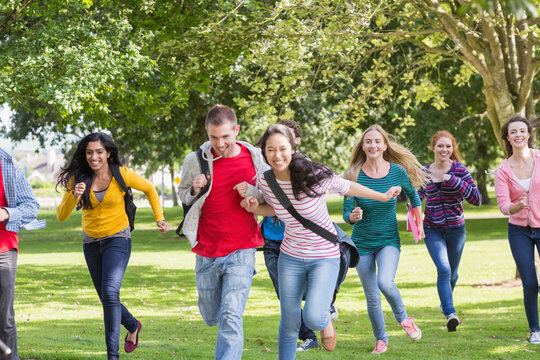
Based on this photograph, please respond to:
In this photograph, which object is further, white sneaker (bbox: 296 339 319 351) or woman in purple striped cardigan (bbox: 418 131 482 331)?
woman in purple striped cardigan (bbox: 418 131 482 331)

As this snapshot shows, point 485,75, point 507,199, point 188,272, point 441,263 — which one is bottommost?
point 188,272

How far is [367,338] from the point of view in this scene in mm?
8633

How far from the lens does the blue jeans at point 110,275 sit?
6.29 metres

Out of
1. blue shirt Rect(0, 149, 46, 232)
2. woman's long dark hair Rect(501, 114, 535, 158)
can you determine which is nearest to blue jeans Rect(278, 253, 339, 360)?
blue shirt Rect(0, 149, 46, 232)

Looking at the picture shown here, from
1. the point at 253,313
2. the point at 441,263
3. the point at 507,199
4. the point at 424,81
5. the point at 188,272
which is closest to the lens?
the point at 507,199

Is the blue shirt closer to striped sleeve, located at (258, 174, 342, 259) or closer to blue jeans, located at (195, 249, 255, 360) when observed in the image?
blue jeans, located at (195, 249, 255, 360)

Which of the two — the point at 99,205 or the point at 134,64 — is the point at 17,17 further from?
the point at 99,205

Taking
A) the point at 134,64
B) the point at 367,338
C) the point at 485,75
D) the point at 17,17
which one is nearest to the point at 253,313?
the point at 367,338

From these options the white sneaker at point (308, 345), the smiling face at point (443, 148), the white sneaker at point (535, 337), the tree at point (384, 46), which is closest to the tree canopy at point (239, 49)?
the tree at point (384, 46)

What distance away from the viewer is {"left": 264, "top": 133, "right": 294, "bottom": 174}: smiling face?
5367mm

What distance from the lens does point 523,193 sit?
742cm

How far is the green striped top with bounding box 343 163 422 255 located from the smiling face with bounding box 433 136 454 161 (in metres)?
1.32

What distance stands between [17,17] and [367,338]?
9624 millimetres

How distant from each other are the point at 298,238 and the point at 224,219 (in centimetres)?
57
